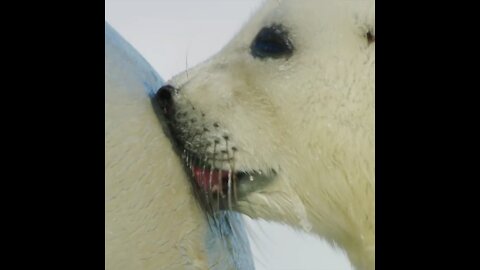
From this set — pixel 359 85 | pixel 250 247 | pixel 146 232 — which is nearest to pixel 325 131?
pixel 359 85

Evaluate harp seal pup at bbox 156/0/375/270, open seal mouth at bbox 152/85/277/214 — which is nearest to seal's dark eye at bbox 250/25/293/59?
harp seal pup at bbox 156/0/375/270

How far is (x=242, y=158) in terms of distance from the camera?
116 cm

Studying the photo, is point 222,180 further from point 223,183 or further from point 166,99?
point 166,99

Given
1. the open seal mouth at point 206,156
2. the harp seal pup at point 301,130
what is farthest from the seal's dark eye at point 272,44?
the open seal mouth at point 206,156

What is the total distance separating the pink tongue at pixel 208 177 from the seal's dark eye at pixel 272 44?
0.24 metres

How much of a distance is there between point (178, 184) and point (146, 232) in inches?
3.6

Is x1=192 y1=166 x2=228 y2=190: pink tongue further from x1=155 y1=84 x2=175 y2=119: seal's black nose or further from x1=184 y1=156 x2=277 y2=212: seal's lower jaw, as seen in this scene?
x1=155 y1=84 x2=175 y2=119: seal's black nose

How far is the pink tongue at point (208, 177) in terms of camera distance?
1119 mm

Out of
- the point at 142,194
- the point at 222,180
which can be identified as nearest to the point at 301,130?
the point at 222,180

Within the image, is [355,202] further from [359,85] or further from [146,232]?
[146,232]

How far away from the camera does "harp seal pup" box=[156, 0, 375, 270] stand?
1138 mm

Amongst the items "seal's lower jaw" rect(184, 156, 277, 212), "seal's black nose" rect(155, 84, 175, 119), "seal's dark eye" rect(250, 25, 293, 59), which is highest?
"seal's dark eye" rect(250, 25, 293, 59)

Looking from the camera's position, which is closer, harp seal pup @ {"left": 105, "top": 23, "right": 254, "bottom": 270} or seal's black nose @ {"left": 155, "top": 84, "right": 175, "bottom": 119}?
harp seal pup @ {"left": 105, "top": 23, "right": 254, "bottom": 270}
